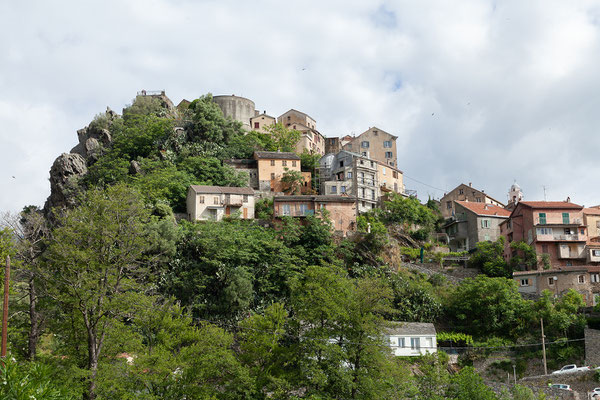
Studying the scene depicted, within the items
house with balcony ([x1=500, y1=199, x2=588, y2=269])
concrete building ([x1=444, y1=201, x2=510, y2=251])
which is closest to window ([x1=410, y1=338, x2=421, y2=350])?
house with balcony ([x1=500, y1=199, x2=588, y2=269])

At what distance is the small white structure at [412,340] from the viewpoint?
49094mm

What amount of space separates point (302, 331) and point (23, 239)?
17.7 m

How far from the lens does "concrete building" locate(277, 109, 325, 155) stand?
91.9 meters

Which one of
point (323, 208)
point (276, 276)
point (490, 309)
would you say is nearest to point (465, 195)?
point (323, 208)

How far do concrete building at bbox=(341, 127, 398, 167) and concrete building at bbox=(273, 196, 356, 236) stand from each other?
26.1 meters

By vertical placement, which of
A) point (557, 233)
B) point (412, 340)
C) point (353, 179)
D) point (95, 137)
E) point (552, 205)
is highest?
point (95, 137)

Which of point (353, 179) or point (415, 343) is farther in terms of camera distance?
point (353, 179)

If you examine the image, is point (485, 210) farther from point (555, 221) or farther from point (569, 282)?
point (569, 282)

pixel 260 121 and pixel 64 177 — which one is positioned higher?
pixel 260 121

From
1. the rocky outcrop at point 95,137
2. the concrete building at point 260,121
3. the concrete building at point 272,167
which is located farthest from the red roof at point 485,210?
the rocky outcrop at point 95,137

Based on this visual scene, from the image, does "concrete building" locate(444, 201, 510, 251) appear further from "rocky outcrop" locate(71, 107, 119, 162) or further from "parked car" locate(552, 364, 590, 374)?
"rocky outcrop" locate(71, 107, 119, 162)

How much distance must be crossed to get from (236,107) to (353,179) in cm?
3106

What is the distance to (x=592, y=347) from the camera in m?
46.8

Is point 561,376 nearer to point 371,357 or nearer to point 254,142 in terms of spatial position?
point 371,357
